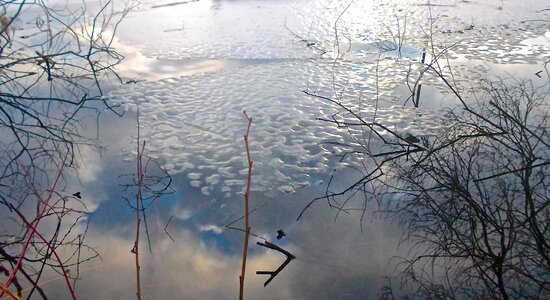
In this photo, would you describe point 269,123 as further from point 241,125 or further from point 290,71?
point 290,71

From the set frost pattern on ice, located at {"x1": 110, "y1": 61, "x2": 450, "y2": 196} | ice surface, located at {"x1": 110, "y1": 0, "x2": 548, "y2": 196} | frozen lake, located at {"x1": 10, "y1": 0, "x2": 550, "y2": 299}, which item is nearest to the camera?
frozen lake, located at {"x1": 10, "y1": 0, "x2": 550, "y2": 299}

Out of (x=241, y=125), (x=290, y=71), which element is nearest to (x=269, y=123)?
(x=241, y=125)

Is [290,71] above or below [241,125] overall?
above

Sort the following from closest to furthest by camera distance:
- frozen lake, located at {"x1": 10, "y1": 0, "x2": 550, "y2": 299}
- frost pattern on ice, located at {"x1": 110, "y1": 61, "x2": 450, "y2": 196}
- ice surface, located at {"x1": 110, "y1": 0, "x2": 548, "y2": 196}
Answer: frozen lake, located at {"x1": 10, "y1": 0, "x2": 550, "y2": 299}
frost pattern on ice, located at {"x1": 110, "y1": 61, "x2": 450, "y2": 196}
ice surface, located at {"x1": 110, "y1": 0, "x2": 548, "y2": 196}

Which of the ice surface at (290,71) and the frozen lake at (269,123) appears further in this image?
the ice surface at (290,71)

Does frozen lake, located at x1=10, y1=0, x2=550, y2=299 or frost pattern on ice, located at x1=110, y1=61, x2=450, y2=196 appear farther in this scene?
frost pattern on ice, located at x1=110, y1=61, x2=450, y2=196

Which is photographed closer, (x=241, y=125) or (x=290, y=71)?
(x=241, y=125)

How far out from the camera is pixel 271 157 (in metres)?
3.12

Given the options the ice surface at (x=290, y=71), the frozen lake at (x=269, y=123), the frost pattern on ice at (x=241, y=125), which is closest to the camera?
the frozen lake at (x=269, y=123)

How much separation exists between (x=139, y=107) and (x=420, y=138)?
2256 millimetres

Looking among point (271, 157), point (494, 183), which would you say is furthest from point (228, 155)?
point (494, 183)

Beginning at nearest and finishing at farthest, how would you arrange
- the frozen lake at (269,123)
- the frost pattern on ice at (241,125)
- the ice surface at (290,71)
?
1. the frozen lake at (269,123)
2. the frost pattern on ice at (241,125)
3. the ice surface at (290,71)

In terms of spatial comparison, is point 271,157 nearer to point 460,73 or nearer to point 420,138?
point 420,138

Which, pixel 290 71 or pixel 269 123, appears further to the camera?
pixel 290 71
